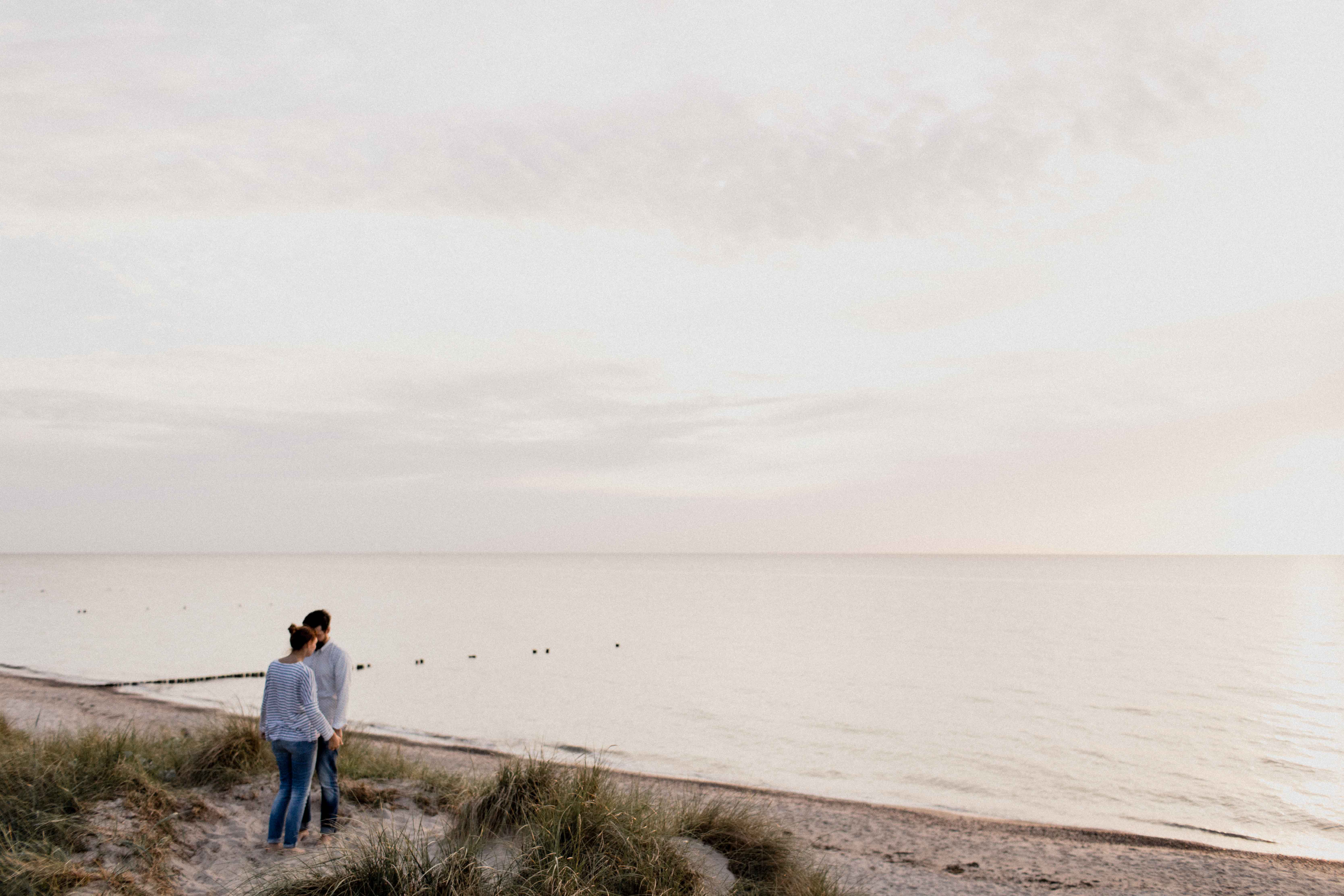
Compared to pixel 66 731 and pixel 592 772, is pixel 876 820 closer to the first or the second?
pixel 592 772

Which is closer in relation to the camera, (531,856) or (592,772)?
(531,856)

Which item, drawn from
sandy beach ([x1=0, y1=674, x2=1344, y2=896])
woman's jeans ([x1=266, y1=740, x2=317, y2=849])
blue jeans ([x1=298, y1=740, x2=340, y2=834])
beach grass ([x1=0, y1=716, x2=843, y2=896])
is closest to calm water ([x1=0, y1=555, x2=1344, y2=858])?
sandy beach ([x1=0, y1=674, x2=1344, y2=896])

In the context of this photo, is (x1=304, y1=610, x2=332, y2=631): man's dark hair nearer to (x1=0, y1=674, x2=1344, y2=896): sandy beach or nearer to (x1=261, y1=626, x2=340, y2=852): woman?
(x1=261, y1=626, x2=340, y2=852): woman

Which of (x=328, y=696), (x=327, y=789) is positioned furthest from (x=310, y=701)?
(x=327, y=789)

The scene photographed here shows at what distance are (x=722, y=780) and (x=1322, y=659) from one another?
132ft

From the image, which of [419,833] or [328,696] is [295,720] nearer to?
[328,696]

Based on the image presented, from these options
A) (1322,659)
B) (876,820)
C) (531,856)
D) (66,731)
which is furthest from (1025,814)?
(1322,659)

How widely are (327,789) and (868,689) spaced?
24968 mm

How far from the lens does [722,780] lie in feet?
57.1

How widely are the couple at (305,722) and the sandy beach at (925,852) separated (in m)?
0.47

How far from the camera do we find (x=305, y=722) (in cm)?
716

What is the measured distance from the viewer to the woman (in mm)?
7121

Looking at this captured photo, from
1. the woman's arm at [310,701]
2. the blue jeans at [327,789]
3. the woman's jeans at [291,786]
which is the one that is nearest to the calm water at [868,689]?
the blue jeans at [327,789]

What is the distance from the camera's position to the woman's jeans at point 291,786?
725cm
